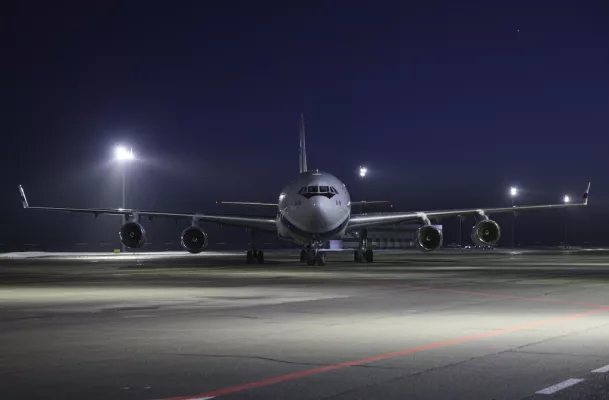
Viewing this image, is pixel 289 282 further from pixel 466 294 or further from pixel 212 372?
pixel 212 372

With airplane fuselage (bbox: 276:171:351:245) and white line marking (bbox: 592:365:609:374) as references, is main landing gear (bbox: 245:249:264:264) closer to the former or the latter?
airplane fuselage (bbox: 276:171:351:245)

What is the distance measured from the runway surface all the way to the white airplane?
20102 millimetres

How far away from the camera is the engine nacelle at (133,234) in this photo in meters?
49.3

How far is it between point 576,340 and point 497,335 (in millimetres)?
1270

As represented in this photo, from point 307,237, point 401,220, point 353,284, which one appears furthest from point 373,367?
point 401,220

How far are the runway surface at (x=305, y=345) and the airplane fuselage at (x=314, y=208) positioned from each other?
1973 cm

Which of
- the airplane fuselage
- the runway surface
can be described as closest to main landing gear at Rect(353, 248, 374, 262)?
the airplane fuselage

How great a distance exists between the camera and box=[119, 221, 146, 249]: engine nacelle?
49344mm

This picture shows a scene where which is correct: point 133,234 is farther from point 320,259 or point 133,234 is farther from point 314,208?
point 314,208

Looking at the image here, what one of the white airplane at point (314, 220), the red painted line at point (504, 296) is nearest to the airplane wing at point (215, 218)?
the white airplane at point (314, 220)

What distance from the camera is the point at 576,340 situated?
43.9 feet

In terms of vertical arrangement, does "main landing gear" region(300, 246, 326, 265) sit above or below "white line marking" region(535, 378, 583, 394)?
above

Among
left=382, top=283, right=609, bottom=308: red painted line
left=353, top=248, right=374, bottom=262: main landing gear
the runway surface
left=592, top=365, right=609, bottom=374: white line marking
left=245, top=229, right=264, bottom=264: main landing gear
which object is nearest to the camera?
the runway surface

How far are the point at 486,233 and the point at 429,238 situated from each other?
373cm
